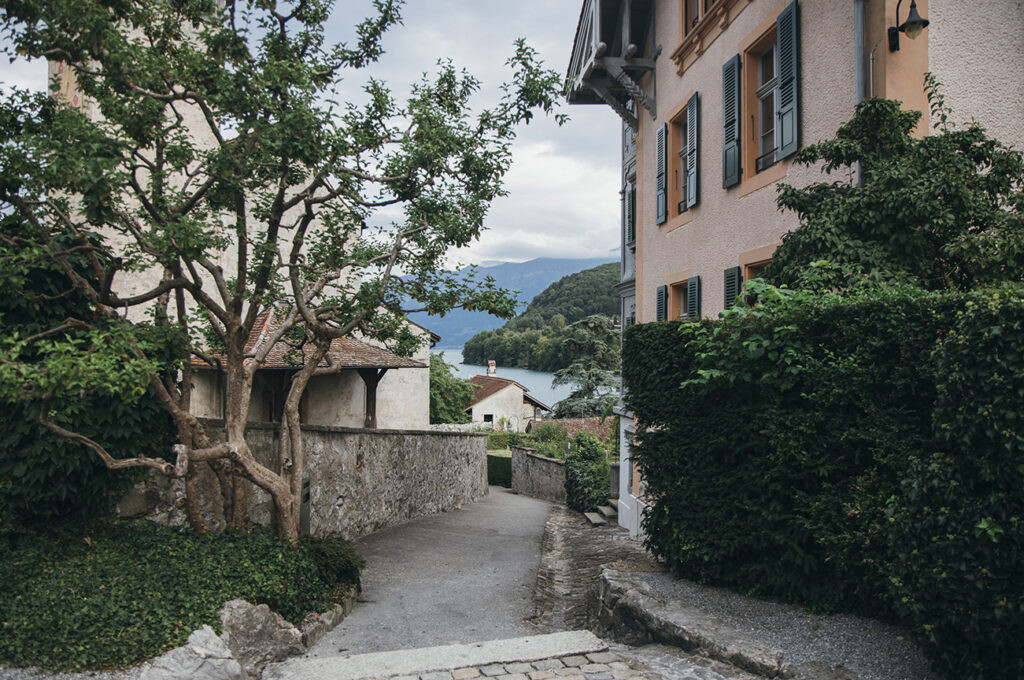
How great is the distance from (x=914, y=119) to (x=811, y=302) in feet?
7.99

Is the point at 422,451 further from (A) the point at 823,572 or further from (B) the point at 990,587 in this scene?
(B) the point at 990,587

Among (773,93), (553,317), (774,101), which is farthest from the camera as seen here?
(553,317)

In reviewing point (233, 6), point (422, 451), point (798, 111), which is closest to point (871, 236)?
point (798, 111)

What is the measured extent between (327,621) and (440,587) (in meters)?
2.47

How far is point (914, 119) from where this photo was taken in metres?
7.01

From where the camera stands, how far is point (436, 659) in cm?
614

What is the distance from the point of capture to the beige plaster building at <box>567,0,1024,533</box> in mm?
7543

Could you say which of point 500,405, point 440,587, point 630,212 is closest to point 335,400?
point 630,212

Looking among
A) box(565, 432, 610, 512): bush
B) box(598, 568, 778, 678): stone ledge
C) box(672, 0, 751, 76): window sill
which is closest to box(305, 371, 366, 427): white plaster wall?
box(565, 432, 610, 512): bush

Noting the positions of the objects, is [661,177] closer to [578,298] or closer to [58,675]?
[58,675]

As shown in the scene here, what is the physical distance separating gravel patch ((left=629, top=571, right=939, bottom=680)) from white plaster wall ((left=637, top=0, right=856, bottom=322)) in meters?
4.64

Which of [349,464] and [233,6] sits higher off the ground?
[233,6]

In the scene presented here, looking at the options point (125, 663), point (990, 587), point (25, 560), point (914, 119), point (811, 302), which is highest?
point (914, 119)

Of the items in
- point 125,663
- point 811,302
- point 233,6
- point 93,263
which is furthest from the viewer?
point 233,6
